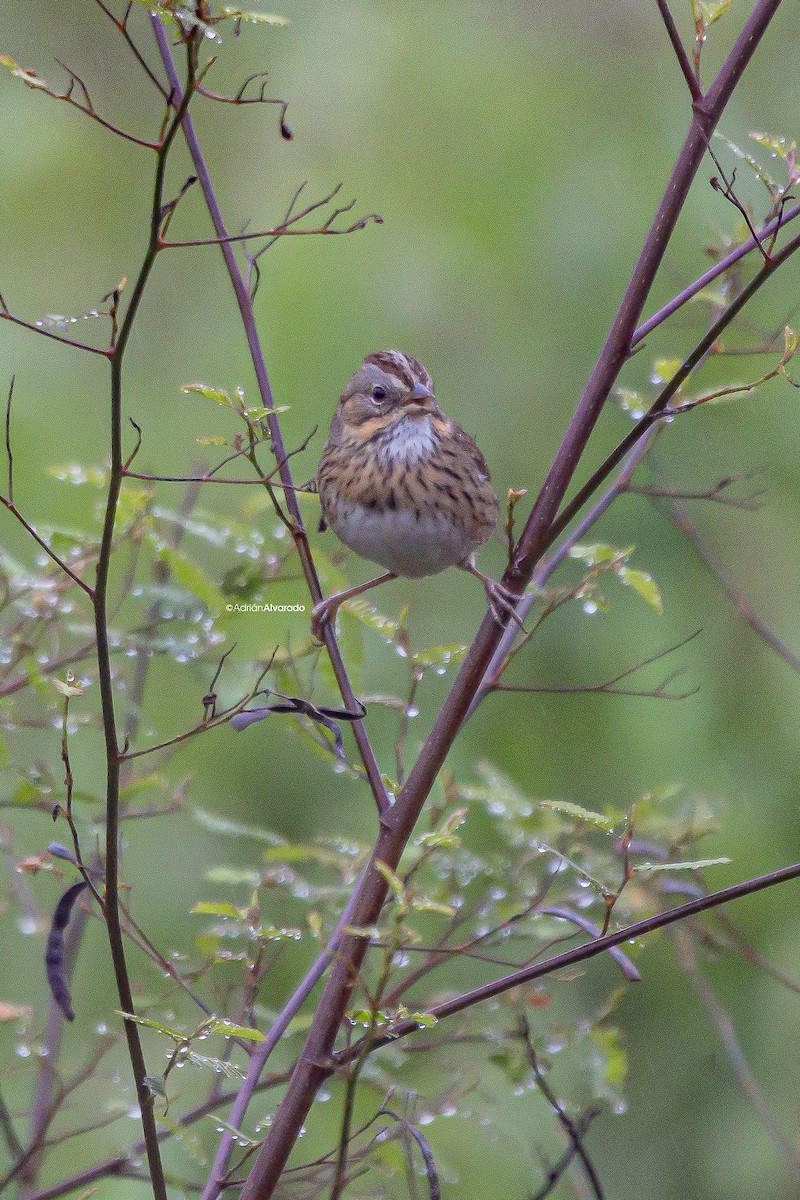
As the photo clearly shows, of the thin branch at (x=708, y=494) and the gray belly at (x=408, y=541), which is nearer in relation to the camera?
the thin branch at (x=708, y=494)

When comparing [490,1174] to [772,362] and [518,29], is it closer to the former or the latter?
[772,362]

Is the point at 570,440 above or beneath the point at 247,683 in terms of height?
beneath

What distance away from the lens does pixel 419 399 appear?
9.04ft

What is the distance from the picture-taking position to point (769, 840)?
3707mm

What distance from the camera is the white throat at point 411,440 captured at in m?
2.67

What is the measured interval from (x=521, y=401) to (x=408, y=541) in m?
1.86

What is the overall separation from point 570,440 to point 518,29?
338cm

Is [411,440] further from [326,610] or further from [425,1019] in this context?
[425,1019]

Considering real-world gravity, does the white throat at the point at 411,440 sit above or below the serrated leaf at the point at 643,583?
above

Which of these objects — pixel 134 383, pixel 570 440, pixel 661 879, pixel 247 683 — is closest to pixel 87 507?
pixel 134 383

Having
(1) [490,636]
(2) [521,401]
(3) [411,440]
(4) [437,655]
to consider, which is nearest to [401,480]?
(3) [411,440]

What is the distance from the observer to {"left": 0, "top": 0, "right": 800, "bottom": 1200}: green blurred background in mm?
3803

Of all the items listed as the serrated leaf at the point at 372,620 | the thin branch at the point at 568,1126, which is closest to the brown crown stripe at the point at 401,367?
the serrated leaf at the point at 372,620

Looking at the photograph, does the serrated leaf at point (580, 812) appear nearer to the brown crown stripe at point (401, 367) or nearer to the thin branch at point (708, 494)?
the thin branch at point (708, 494)
